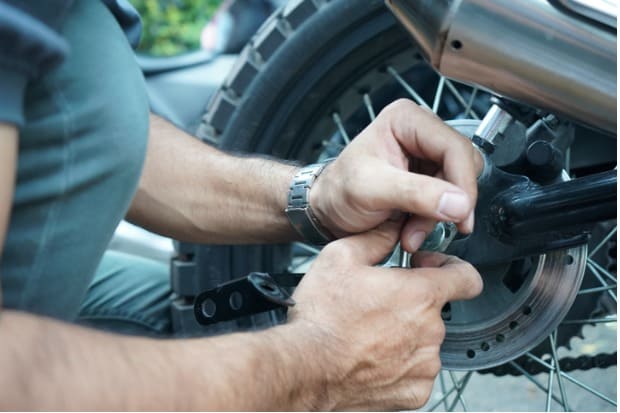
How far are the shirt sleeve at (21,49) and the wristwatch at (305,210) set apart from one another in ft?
1.43

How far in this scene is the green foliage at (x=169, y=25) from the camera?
4.25m

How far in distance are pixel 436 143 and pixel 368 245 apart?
0.13 meters

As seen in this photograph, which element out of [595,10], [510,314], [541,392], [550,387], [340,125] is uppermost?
[595,10]

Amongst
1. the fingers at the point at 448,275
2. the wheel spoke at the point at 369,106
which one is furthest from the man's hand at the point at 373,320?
the wheel spoke at the point at 369,106

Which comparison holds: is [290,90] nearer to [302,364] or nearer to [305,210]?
[305,210]

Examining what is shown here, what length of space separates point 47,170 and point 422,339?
404 mm

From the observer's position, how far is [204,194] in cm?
116

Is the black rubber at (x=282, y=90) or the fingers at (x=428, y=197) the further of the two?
the black rubber at (x=282, y=90)

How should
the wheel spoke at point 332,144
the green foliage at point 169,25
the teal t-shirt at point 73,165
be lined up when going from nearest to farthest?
the teal t-shirt at point 73,165 < the wheel spoke at point 332,144 < the green foliage at point 169,25

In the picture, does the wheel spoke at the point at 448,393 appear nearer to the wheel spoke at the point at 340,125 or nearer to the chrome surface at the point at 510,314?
the chrome surface at the point at 510,314

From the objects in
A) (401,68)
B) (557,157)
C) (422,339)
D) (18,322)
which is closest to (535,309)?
(557,157)

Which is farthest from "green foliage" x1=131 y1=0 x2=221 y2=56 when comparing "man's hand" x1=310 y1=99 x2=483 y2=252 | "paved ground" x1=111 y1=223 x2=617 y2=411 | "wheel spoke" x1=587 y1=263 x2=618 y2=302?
"man's hand" x1=310 y1=99 x2=483 y2=252

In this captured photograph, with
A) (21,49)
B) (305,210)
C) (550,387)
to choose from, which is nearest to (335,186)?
(305,210)

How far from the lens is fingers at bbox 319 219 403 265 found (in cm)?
88
